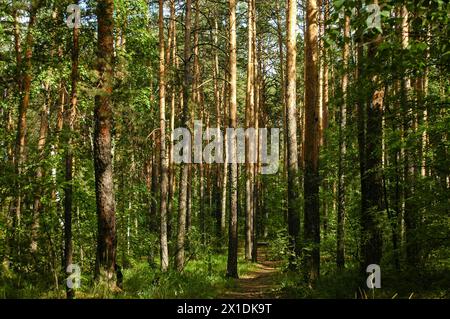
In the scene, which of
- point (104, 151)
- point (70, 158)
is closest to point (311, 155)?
point (104, 151)

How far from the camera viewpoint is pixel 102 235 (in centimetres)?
825

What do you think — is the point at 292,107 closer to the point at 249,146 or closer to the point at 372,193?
the point at 372,193

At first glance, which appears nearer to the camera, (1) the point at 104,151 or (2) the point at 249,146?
(1) the point at 104,151

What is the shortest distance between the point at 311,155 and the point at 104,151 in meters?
5.40

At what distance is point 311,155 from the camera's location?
10891mm

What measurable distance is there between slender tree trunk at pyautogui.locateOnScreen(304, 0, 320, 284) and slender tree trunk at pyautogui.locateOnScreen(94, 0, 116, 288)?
15.9 ft

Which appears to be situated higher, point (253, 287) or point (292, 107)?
point (292, 107)

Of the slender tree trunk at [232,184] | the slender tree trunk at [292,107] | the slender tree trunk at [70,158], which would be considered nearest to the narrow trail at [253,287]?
the slender tree trunk at [232,184]

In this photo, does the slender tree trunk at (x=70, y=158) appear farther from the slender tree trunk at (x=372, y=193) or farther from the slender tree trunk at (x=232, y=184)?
the slender tree trunk at (x=232, y=184)

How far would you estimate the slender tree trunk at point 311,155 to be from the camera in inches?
415

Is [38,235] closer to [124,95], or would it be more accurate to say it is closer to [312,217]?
[124,95]

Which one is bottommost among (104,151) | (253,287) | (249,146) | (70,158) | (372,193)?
(253,287)

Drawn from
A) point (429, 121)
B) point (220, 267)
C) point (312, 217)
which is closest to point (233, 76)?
point (312, 217)

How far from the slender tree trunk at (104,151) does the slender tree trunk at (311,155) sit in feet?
15.9
